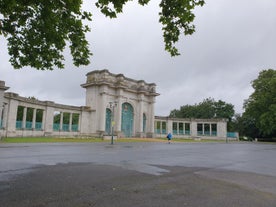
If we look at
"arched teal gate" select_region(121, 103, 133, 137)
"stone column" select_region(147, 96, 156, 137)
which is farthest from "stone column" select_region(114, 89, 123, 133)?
"stone column" select_region(147, 96, 156, 137)

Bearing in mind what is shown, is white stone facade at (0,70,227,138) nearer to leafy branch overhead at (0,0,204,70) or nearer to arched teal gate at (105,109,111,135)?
arched teal gate at (105,109,111,135)

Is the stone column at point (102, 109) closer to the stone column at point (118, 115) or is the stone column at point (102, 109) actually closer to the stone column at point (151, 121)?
the stone column at point (118, 115)

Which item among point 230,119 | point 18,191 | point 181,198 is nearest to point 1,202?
point 18,191

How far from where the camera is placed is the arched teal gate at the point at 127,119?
48.9 meters

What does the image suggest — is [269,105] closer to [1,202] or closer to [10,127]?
[10,127]

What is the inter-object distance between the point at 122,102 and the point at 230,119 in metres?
46.2

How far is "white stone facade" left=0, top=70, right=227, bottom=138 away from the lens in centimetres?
3378

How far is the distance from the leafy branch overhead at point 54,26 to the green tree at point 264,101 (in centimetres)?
5016

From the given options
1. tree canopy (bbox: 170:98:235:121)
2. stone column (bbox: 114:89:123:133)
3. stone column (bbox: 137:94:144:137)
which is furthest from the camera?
tree canopy (bbox: 170:98:235:121)

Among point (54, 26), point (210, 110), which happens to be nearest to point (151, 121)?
point (210, 110)

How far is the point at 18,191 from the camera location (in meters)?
5.34

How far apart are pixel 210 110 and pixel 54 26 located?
76.2 metres

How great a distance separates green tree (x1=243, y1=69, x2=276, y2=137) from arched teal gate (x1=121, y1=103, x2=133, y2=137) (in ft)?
96.4

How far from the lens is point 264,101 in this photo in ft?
172
